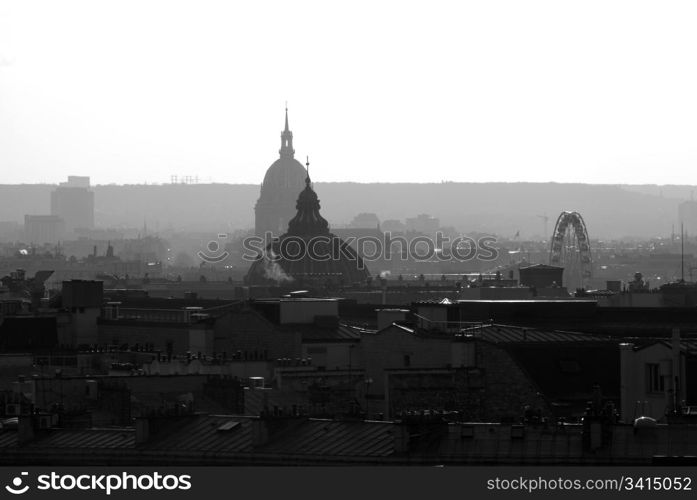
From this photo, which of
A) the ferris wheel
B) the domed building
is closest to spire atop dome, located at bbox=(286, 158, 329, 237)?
the domed building

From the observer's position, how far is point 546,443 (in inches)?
1328

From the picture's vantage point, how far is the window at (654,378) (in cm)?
4022

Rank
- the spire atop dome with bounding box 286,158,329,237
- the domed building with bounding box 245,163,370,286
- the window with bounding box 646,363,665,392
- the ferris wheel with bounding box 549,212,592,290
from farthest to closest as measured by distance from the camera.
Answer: the ferris wheel with bounding box 549,212,592,290 → the spire atop dome with bounding box 286,158,329,237 → the domed building with bounding box 245,163,370,286 → the window with bounding box 646,363,665,392

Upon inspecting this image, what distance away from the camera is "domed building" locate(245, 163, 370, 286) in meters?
132

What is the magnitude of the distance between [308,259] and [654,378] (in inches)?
3879

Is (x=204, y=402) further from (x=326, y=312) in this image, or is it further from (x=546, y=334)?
(x=326, y=312)

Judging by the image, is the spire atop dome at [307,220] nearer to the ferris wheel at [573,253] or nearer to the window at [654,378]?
the ferris wheel at [573,253]

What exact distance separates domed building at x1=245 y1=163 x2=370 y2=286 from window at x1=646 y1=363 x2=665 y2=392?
8434 centimetres

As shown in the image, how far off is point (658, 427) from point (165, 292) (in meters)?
88.9

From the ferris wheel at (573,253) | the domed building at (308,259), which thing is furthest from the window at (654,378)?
the ferris wheel at (573,253)

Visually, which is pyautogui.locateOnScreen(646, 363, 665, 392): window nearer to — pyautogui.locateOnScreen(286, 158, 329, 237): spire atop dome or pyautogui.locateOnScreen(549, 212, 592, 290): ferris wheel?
pyautogui.locateOnScreen(286, 158, 329, 237): spire atop dome

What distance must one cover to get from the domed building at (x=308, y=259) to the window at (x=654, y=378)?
8434cm

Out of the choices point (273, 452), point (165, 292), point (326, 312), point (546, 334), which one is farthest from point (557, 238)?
point (273, 452)

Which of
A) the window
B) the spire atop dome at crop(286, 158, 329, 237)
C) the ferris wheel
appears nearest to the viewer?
the window
